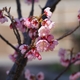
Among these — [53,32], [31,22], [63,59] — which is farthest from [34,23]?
[53,32]

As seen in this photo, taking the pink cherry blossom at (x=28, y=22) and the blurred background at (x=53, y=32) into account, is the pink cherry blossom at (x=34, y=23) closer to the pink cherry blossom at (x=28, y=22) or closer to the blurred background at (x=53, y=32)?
the pink cherry blossom at (x=28, y=22)

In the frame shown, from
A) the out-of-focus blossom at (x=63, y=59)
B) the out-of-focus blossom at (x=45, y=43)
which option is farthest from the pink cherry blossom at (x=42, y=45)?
the out-of-focus blossom at (x=63, y=59)

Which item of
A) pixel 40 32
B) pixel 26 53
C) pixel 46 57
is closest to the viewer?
pixel 40 32

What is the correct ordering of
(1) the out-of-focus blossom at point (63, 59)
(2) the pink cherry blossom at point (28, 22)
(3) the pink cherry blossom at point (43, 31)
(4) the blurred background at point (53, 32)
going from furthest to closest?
(4) the blurred background at point (53, 32), (1) the out-of-focus blossom at point (63, 59), (2) the pink cherry blossom at point (28, 22), (3) the pink cherry blossom at point (43, 31)

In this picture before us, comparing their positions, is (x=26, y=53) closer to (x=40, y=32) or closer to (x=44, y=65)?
(x=40, y=32)

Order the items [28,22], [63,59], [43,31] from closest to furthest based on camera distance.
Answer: [43,31]
[28,22]
[63,59]

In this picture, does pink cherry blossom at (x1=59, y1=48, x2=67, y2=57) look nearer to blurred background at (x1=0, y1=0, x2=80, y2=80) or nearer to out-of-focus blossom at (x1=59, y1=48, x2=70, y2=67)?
out-of-focus blossom at (x1=59, y1=48, x2=70, y2=67)

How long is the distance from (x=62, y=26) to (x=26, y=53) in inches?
223

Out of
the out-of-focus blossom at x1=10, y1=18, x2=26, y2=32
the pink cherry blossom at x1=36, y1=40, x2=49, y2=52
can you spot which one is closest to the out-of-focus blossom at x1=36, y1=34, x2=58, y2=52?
the pink cherry blossom at x1=36, y1=40, x2=49, y2=52

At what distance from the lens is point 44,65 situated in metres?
5.66

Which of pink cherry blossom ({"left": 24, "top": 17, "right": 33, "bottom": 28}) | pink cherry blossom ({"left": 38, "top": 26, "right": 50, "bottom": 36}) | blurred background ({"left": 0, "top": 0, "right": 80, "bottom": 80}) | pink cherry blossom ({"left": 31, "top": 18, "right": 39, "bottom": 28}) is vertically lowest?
pink cherry blossom ({"left": 38, "top": 26, "right": 50, "bottom": 36})

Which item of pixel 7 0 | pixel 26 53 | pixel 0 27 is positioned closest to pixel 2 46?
pixel 0 27

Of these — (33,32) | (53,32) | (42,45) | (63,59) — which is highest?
(53,32)

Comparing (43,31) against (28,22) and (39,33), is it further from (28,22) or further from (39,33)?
(28,22)
